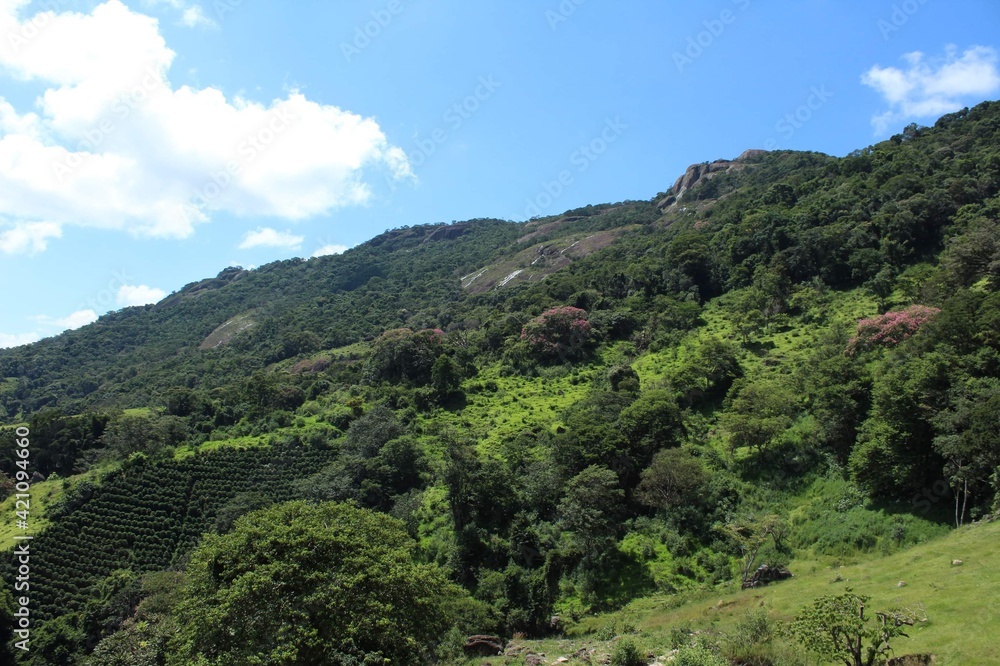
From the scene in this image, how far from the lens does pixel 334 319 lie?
113 metres

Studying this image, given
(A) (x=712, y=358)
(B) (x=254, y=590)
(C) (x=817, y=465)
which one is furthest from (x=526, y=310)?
(B) (x=254, y=590)

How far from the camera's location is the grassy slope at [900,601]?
45.6 feet

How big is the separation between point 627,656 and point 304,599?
9.23 m

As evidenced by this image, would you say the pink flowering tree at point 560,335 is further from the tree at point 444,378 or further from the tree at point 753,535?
the tree at point 753,535

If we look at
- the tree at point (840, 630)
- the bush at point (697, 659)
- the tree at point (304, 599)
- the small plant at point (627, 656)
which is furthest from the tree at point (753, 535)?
the tree at point (304, 599)

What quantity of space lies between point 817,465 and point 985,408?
8.89 metres

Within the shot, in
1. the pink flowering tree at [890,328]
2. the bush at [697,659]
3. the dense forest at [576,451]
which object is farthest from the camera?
the pink flowering tree at [890,328]

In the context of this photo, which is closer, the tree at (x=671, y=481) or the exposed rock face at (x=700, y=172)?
the tree at (x=671, y=481)

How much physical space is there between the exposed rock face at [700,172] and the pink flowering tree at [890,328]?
104m

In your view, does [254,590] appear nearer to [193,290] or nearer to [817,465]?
[817,465]

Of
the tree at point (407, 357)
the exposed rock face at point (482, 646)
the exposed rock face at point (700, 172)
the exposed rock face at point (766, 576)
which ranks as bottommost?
the exposed rock face at point (482, 646)

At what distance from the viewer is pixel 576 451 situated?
34.2 meters

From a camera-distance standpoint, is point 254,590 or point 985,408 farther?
point 985,408

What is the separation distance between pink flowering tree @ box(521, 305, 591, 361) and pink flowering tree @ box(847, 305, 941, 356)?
27827mm
